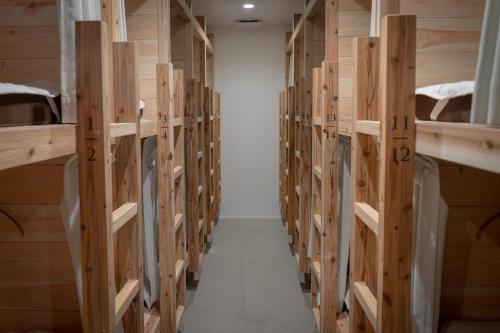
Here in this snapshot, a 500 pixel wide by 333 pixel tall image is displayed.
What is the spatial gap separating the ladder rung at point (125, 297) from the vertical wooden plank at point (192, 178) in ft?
6.35

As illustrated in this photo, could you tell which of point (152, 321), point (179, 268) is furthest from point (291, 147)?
point (152, 321)

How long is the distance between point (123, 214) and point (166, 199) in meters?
0.92

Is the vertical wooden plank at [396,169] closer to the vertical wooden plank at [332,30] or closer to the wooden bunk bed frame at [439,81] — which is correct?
the wooden bunk bed frame at [439,81]

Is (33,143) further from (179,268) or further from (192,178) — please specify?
(192,178)

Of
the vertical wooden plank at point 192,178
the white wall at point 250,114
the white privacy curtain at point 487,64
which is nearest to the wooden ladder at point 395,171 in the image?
the white privacy curtain at point 487,64

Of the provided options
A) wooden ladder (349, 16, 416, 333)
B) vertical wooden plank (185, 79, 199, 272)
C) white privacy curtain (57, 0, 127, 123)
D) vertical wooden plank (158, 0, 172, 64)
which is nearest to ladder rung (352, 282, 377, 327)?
wooden ladder (349, 16, 416, 333)

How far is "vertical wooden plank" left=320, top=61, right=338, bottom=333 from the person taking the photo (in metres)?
2.61

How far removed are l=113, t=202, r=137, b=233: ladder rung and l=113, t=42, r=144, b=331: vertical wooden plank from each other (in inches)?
1.9

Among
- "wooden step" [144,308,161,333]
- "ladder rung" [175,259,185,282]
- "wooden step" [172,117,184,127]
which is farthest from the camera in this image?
"ladder rung" [175,259,185,282]

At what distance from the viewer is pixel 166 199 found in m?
2.67

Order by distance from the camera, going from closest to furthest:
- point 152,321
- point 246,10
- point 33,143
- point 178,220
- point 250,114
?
point 33,143, point 152,321, point 178,220, point 246,10, point 250,114

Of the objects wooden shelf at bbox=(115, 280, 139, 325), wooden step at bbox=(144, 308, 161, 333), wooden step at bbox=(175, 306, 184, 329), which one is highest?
wooden shelf at bbox=(115, 280, 139, 325)

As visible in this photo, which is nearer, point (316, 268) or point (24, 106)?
point (24, 106)

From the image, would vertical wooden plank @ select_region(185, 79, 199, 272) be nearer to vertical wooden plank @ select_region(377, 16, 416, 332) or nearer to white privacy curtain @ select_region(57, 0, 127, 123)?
white privacy curtain @ select_region(57, 0, 127, 123)
